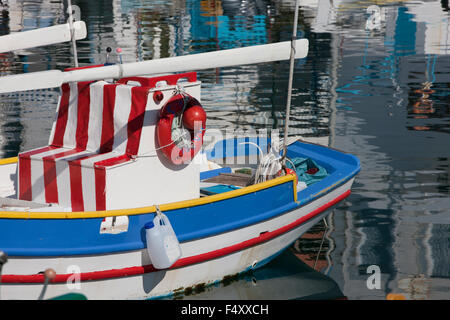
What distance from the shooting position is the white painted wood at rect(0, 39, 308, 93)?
684 centimetres

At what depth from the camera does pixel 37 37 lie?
9.62 metres

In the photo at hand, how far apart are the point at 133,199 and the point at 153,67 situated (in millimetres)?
1782

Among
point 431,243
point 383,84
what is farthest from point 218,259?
point 383,84

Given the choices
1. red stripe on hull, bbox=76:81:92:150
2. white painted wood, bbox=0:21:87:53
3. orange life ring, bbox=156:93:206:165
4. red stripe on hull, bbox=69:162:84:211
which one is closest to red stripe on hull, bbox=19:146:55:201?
red stripe on hull, bbox=76:81:92:150

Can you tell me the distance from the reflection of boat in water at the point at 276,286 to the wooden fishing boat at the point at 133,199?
16cm

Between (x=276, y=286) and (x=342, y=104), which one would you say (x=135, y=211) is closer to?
(x=276, y=286)

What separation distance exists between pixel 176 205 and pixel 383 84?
1551 centimetres

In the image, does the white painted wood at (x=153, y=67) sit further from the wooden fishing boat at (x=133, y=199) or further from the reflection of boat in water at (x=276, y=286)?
the reflection of boat in water at (x=276, y=286)

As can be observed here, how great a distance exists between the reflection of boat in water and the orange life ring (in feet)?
5.82

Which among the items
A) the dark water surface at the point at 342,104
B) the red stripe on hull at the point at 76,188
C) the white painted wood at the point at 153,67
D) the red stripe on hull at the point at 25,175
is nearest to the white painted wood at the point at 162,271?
the dark water surface at the point at 342,104

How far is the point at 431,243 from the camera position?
10.4 meters

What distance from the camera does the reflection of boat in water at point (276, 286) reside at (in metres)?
9.04

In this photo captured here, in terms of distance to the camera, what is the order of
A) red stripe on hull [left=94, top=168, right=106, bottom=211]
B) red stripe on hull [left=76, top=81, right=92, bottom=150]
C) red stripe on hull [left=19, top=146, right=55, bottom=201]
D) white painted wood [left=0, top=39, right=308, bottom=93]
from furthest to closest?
1. red stripe on hull [left=76, top=81, right=92, bottom=150]
2. red stripe on hull [left=19, top=146, right=55, bottom=201]
3. red stripe on hull [left=94, top=168, right=106, bottom=211]
4. white painted wood [left=0, top=39, right=308, bottom=93]

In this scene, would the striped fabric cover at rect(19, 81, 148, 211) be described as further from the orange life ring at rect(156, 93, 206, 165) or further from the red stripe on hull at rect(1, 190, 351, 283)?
the red stripe on hull at rect(1, 190, 351, 283)
